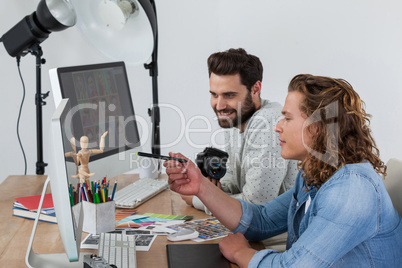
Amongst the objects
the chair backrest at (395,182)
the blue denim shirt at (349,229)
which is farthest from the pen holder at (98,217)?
the chair backrest at (395,182)

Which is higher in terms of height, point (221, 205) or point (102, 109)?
point (102, 109)

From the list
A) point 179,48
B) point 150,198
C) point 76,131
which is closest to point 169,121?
point 179,48

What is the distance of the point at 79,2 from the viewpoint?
153 cm

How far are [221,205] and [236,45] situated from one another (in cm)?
227

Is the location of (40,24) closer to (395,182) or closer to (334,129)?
(334,129)

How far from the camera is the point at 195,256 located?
1.05m

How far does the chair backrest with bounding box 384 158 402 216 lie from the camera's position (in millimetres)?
1132

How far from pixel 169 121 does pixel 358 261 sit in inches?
100

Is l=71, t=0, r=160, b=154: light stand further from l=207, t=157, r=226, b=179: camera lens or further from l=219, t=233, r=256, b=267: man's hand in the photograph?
l=219, t=233, r=256, b=267: man's hand

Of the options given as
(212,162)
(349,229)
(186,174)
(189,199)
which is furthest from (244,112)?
(349,229)

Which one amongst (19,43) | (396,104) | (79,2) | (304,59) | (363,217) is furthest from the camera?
(304,59)

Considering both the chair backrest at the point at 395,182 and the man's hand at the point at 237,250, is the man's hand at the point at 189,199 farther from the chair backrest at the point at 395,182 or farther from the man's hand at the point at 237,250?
the chair backrest at the point at 395,182

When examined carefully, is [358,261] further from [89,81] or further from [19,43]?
[19,43]

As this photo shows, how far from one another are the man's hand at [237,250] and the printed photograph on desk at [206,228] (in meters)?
0.11
